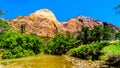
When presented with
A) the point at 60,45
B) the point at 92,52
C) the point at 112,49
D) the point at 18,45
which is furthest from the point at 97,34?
the point at 92,52

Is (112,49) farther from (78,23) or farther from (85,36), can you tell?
(78,23)

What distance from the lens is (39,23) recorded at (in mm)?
88125

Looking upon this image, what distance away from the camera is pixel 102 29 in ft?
202

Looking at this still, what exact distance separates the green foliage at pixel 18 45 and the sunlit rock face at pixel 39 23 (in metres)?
39.5

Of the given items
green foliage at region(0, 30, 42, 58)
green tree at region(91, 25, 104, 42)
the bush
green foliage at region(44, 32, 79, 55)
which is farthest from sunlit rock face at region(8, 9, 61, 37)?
the bush

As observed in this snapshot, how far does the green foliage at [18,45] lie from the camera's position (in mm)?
37778

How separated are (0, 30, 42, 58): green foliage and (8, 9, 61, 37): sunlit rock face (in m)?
39.5

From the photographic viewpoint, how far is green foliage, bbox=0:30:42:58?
37778 millimetres

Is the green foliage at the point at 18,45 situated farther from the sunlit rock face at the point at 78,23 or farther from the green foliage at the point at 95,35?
the sunlit rock face at the point at 78,23

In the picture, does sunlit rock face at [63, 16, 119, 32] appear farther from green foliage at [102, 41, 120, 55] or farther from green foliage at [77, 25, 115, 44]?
green foliage at [102, 41, 120, 55]

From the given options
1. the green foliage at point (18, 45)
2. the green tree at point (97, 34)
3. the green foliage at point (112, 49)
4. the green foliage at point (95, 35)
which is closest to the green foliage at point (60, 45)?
the green foliage at point (18, 45)

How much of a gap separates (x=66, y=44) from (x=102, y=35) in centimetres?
2031

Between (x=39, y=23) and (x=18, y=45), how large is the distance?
162 ft

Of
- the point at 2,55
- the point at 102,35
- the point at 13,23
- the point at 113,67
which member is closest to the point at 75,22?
the point at 13,23
